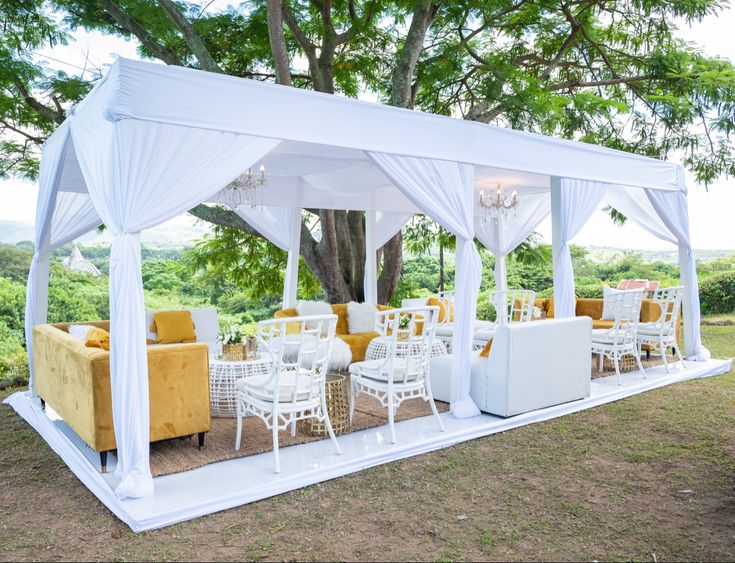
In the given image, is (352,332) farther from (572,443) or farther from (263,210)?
(572,443)

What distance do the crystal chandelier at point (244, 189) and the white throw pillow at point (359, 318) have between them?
1.79 m

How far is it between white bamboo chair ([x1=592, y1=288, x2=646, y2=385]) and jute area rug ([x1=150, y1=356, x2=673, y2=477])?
2.07 metres

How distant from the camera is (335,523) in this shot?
3182 mm

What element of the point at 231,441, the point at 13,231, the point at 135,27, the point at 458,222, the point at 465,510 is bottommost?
the point at 465,510

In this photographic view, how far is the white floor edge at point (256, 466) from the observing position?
3.32 metres

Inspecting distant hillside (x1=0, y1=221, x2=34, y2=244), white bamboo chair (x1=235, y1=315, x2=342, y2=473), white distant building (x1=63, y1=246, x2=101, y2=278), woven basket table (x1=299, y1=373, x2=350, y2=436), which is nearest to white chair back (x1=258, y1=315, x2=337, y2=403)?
white bamboo chair (x1=235, y1=315, x2=342, y2=473)

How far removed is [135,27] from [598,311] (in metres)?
7.56

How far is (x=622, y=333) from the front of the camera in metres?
6.45

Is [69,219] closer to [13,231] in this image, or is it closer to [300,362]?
[300,362]

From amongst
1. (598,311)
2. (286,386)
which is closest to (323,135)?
(286,386)

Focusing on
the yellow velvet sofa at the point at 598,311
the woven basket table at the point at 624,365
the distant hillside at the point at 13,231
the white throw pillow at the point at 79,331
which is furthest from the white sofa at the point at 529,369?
the distant hillside at the point at 13,231

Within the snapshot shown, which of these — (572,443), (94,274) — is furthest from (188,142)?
(94,274)

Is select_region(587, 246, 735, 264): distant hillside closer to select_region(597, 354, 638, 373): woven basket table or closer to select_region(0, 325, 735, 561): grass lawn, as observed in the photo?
select_region(597, 354, 638, 373): woven basket table

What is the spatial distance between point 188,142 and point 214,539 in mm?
2278
